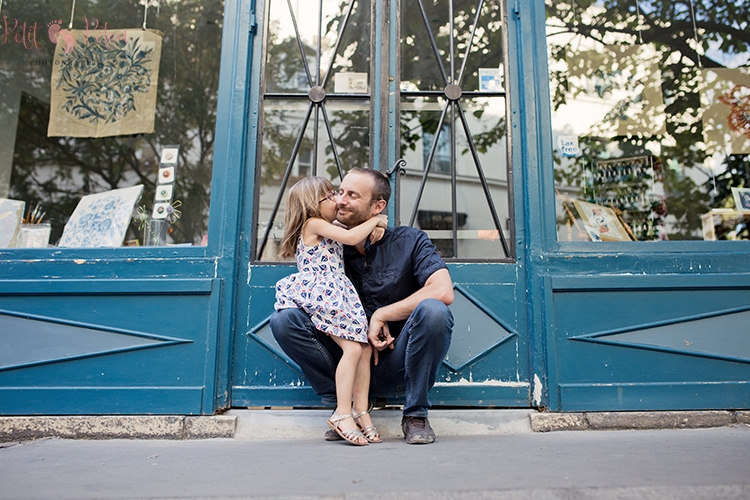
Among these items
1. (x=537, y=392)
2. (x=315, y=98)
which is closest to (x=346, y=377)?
(x=537, y=392)

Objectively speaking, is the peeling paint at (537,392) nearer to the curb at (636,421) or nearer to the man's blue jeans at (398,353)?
the curb at (636,421)

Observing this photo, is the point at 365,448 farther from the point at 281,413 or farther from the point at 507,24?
the point at 507,24

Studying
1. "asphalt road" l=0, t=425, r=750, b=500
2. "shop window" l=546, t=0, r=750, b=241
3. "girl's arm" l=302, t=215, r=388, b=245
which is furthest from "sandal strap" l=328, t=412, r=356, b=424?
"shop window" l=546, t=0, r=750, b=241

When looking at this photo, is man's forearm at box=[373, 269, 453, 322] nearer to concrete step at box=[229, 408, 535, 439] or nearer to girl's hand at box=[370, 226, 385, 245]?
girl's hand at box=[370, 226, 385, 245]

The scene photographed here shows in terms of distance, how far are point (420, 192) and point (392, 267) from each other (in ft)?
2.58

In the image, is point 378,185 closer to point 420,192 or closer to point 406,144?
point 420,192

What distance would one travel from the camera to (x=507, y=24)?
350 centimetres

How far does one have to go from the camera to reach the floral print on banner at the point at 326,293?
255 centimetres

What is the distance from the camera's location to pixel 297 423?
9.48 feet

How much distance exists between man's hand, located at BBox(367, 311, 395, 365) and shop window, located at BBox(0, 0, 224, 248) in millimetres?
1778

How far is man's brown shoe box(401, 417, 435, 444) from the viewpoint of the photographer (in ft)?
8.04

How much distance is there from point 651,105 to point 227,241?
144 inches

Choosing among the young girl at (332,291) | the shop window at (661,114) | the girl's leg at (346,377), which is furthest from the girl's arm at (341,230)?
the shop window at (661,114)

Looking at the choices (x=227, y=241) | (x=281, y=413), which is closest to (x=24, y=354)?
(x=227, y=241)
